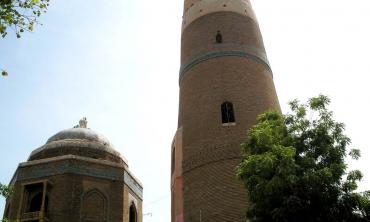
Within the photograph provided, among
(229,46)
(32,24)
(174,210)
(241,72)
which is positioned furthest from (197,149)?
(32,24)

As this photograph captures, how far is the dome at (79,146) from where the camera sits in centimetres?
1719

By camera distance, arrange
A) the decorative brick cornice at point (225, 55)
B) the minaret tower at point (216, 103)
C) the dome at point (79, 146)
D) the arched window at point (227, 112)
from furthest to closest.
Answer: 1. the dome at point (79, 146)
2. the decorative brick cornice at point (225, 55)
3. the arched window at point (227, 112)
4. the minaret tower at point (216, 103)

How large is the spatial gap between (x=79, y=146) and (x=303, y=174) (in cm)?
1146

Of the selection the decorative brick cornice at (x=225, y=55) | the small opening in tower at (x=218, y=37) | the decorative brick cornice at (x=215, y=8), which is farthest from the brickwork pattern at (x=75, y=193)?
the decorative brick cornice at (x=215, y=8)

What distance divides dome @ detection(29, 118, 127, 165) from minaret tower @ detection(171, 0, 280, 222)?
4.42 m

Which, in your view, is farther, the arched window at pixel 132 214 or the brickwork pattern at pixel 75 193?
the arched window at pixel 132 214

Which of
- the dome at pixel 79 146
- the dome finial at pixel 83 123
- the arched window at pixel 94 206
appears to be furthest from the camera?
the dome finial at pixel 83 123

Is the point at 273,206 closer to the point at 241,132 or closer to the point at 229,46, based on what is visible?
the point at 241,132

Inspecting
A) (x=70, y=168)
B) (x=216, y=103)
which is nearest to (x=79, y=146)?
(x=70, y=168)

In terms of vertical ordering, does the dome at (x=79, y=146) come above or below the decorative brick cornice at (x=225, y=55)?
below

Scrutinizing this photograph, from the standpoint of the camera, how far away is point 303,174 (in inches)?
311

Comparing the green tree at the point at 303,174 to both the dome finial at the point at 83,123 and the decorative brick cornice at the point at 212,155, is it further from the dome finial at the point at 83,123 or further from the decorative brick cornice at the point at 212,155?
the dome finial at the point at 83,123

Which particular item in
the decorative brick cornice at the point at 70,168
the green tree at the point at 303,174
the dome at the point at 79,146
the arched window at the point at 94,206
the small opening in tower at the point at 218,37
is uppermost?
the small opening in tower at the point at 218,37

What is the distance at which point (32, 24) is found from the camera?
5961 mm
